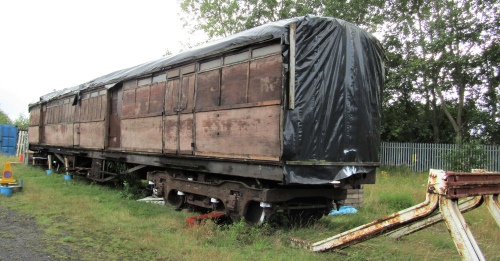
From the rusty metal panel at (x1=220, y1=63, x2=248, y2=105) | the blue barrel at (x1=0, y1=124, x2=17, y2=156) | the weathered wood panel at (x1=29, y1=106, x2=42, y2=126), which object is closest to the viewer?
the rusty metal panel at (x1=220, y1=63, x2=248, y2=105)

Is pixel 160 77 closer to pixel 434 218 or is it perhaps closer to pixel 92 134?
pixel 92 134

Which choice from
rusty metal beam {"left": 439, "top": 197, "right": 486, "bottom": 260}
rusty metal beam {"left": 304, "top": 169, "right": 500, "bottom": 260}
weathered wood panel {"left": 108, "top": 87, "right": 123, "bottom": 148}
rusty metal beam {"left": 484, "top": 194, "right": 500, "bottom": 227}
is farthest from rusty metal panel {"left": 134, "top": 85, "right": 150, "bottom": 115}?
rusty metal beam {"left": 484, "top": 194, "right": 500, "bottom": 227}

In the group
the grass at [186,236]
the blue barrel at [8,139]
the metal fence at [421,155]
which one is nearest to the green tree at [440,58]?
the metal fence at [421,155]

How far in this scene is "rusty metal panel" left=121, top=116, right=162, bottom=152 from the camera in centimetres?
846

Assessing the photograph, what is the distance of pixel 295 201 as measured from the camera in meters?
6.41

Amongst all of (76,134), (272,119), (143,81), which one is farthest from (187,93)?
(76,134)

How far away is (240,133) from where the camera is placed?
6023 millimetres

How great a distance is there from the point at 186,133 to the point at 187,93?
81 centimetres

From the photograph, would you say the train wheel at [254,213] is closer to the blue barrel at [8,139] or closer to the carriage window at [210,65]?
the carriage window at [210,65]

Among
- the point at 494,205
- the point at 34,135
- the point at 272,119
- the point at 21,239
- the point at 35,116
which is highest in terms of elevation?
the point at 35,116

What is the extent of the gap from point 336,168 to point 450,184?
230 cm

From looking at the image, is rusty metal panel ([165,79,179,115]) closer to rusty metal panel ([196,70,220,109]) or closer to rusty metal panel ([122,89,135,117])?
rusty metal panel ([196,70,220,109])

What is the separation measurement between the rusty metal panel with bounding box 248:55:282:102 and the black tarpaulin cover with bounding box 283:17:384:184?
0.28 m

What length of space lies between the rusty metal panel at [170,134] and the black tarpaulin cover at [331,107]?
318cm
